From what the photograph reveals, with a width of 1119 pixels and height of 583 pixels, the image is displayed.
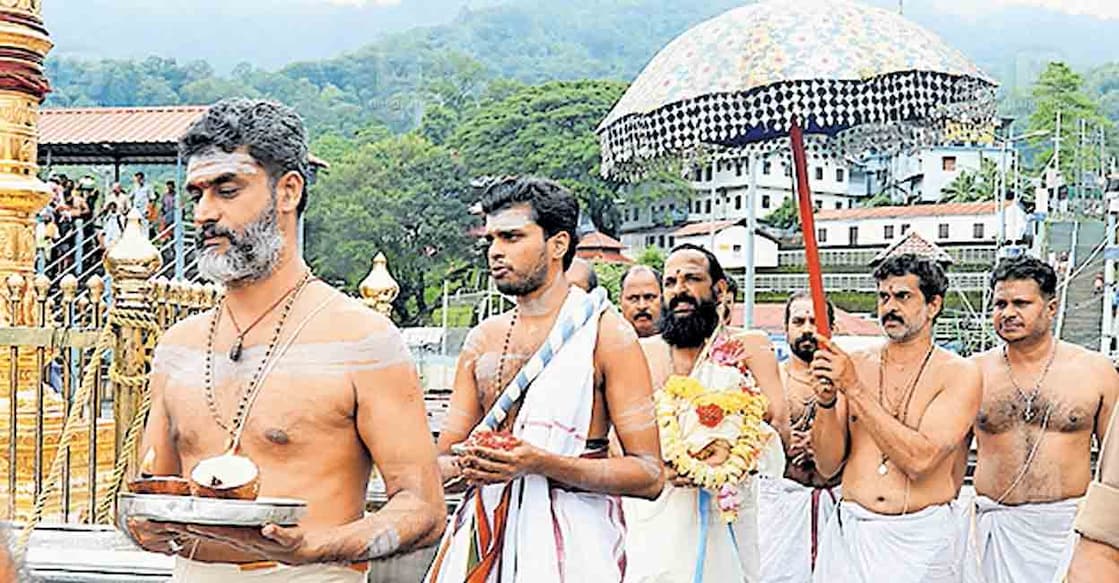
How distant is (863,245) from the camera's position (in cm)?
6788

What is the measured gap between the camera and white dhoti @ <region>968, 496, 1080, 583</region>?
6.34 m

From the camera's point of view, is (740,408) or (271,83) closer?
(740,408)

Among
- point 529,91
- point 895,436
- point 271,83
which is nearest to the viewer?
point 895,436

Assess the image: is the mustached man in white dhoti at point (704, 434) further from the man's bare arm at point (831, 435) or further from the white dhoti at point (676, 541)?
the man's bare arm at point (831, 435)

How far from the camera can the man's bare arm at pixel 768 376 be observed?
639 centimetres

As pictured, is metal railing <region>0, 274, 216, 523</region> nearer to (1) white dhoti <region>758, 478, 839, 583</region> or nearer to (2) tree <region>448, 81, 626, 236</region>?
(1) white dhoti <region>758, 478, 839, 583</region>

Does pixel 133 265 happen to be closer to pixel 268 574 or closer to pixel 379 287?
pixel 379 287

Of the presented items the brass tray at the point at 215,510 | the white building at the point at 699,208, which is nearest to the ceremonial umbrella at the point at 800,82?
the brass tray at the point at 215,510

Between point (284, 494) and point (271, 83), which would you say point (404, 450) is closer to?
point (284, 494)

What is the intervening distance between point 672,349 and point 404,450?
338cm

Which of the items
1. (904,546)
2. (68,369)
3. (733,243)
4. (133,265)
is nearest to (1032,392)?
(904,546)

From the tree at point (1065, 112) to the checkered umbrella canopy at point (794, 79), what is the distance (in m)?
88.7

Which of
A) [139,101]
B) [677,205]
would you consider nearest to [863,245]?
[677,205]

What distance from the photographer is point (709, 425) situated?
5945mm
